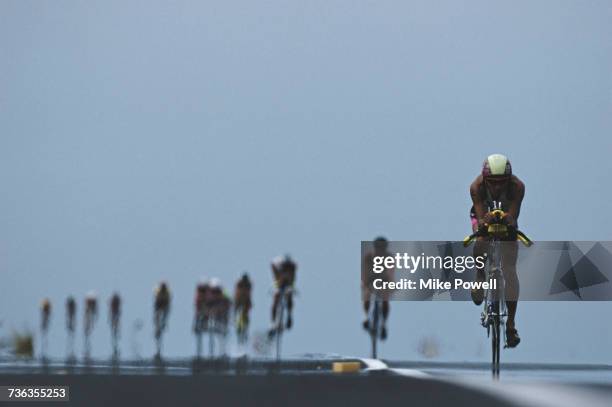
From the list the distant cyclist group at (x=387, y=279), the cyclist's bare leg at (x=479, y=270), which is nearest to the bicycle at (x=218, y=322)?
the distant cyclist group at (x=387, y=279)

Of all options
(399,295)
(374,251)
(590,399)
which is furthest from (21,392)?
(374,251)

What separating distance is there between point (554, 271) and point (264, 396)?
47.2 ft

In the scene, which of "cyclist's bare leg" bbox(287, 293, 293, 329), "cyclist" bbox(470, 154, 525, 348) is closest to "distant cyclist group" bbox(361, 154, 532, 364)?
"cyclist" bbox(470, 154, 525, 348)

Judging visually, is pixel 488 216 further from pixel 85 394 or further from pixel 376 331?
pixel 376 331

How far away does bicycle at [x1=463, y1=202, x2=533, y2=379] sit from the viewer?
19.3 m

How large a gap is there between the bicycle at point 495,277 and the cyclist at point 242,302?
31354 millimetres

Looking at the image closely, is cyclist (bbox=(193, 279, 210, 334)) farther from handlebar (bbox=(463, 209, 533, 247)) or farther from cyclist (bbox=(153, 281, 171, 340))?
handlebar (bbox=(463, 209, 533, 247))

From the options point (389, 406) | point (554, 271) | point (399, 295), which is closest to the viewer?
point (389, 406)

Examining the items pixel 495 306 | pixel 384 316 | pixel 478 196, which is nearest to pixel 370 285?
pixel 384 316

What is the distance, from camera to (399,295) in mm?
24984

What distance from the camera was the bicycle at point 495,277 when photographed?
1934cm

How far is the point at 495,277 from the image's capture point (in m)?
20.4

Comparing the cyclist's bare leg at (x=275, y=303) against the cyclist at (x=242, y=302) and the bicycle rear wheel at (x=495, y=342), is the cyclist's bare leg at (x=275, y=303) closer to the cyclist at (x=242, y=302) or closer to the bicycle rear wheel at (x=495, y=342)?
the cyclist at (x=242, y=302)

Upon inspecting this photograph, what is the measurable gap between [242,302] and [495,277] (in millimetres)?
33774
